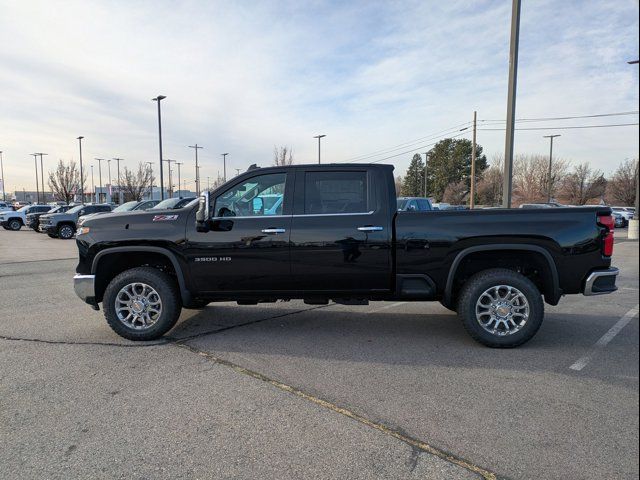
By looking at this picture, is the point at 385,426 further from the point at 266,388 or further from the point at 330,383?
the point at 266,388

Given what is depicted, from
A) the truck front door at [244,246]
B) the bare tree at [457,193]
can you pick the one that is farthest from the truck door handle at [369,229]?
the bare tree at [457,193]

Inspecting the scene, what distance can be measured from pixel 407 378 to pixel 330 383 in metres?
0.72

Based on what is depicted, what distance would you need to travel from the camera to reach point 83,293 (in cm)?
536

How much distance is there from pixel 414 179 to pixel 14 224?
77.0m

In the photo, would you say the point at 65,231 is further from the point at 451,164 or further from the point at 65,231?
the point at 451,164

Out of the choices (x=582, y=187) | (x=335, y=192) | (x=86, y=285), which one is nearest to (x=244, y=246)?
(x=335, y=192)

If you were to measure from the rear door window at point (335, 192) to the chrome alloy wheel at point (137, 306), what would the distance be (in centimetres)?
207

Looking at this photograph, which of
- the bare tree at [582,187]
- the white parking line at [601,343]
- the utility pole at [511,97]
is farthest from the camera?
the bare tree at [582,187]

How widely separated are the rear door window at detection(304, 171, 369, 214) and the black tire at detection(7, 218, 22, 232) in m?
31.4

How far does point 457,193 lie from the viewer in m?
73.8

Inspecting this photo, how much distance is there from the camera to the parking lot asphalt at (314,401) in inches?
114

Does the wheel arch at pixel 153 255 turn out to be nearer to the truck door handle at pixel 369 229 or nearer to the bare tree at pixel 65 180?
the truck door handle at pixel 369 229

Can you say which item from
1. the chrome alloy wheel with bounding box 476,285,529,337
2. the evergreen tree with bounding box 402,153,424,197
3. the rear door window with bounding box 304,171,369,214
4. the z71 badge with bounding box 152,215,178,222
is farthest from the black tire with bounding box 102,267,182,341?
the evergreen tree with bounding box 402,153,424,197

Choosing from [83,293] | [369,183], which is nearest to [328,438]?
[369,183]
